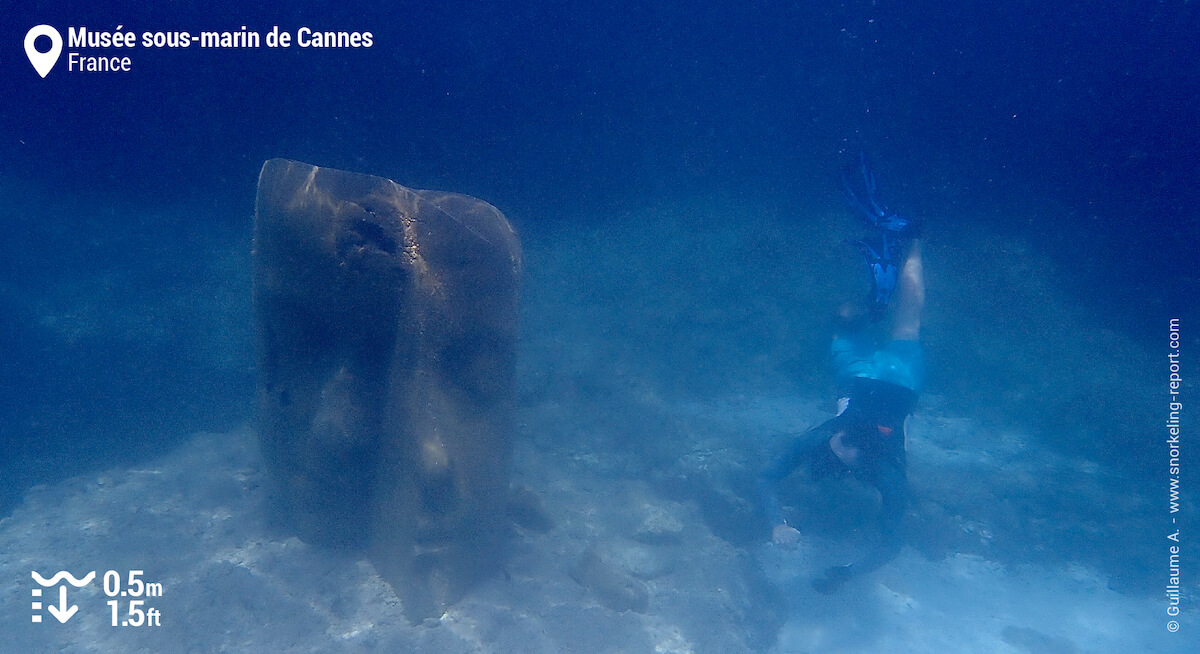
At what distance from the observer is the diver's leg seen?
8875 millimetres

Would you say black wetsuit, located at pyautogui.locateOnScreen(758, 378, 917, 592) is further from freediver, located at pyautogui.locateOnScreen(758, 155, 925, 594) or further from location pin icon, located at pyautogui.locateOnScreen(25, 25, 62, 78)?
location pin icon, located at pyautogui.locateOnScreen(25, 25, 62, 78)

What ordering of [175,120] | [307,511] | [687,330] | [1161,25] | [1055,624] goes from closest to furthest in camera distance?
[307,511], [1055,624], [1161,25], [175,120], [687,330]

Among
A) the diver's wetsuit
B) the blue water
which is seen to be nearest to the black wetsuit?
the diver's wetsuit

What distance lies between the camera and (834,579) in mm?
6828

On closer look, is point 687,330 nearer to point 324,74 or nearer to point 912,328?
point 912,328

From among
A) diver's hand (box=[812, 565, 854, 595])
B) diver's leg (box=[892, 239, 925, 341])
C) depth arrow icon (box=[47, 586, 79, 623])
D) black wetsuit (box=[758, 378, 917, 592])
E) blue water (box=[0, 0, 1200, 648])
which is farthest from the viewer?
diver's leg (box=[892, 239, 925, 341])

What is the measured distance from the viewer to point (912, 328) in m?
8.85

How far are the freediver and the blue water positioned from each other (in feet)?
5.38

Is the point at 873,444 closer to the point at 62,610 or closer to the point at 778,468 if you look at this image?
the point at 778,468

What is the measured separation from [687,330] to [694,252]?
1867 mm

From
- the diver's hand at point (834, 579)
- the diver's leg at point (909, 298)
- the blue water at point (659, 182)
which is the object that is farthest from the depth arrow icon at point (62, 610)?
the diver's leg at point (909, 298)

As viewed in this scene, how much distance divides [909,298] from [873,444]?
3.19 meters

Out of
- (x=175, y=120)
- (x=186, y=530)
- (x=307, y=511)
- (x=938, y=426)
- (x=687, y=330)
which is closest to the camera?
(x=307, y=511)

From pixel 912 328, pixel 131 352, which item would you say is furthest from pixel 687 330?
pixel 131 352
